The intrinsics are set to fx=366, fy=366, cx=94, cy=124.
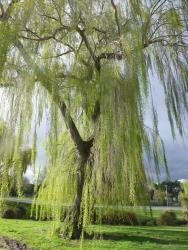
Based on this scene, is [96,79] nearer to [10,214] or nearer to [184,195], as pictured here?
[10,214]

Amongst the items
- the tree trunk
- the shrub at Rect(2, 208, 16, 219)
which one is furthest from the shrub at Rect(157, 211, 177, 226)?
the tree trunk

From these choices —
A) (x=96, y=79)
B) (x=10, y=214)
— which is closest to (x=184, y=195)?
(x=10, y=214)

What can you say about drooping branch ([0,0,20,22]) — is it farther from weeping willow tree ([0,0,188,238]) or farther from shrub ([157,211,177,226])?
shrub ([157,211,177,226])

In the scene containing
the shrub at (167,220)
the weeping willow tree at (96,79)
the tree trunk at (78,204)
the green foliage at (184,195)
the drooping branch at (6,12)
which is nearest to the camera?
the weeping willow tree at (96,79)

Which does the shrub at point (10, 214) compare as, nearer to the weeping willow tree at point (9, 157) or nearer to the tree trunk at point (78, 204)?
the tree trunk at point (78, 204)

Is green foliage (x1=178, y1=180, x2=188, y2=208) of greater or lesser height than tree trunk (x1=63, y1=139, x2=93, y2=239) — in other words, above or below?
above

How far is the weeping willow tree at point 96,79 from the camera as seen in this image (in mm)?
4555

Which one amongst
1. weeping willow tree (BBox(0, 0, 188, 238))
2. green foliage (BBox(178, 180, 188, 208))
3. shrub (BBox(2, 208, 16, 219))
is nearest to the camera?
weeping willow tree (BBox(0, 0, 188, 238))

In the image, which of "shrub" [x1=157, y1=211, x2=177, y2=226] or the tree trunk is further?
"shrub" [x1=157, y1=211, x2=177, y2=226]

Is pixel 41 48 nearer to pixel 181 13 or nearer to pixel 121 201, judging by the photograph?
pixel 181 13

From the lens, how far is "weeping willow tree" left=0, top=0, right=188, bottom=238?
14.9 feet

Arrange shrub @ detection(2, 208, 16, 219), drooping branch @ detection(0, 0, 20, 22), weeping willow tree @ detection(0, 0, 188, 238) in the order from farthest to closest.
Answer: shrub @ detection(2, 208, 16, 219) → drooping branch @ detection(0, 0, 20, 22) → weeping willow tree @ detection(0, 0, 188, 238)

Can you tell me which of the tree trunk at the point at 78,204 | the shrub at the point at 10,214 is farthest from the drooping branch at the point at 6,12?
the shrub at the point at 10,214

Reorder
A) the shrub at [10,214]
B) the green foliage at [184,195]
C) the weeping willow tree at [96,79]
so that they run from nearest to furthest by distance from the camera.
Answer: the weeping willow tree at [96,79] → the shrub at [10,214] → the green foliage at [184,195]
